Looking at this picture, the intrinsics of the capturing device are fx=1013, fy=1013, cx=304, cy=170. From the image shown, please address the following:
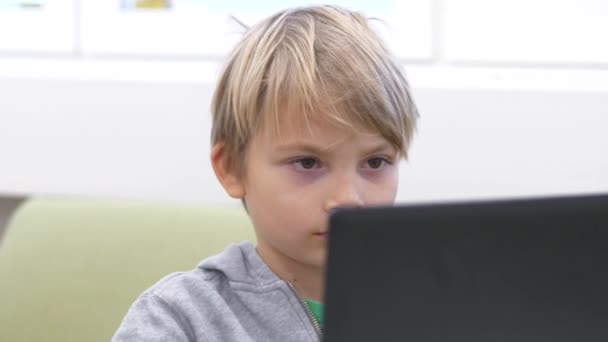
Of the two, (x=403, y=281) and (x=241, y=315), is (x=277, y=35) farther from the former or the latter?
(x=403, y=281)

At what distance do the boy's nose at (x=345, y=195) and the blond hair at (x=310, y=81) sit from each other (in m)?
0.06

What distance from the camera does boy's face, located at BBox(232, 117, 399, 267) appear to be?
1.02m

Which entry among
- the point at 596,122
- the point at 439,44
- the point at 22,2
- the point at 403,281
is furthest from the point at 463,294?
the point at 22,2

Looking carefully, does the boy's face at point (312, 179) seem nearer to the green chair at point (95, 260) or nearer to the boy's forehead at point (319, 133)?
the boy's forehead at point (319, 133)

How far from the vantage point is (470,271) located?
1.75ft

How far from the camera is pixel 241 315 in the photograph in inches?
43.0

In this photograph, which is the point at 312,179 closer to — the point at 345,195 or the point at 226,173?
the point at 345,195

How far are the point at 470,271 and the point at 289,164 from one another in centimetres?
53

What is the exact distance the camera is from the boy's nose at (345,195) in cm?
100

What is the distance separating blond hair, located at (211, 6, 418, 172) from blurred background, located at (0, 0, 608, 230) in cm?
60

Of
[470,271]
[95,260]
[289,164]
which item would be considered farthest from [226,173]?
[470,271]

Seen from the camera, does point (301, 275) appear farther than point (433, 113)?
No

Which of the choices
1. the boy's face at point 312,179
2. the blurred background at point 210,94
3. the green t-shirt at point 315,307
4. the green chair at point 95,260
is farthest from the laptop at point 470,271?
the blurred background at point 210,94

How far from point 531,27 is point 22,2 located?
1.03m
